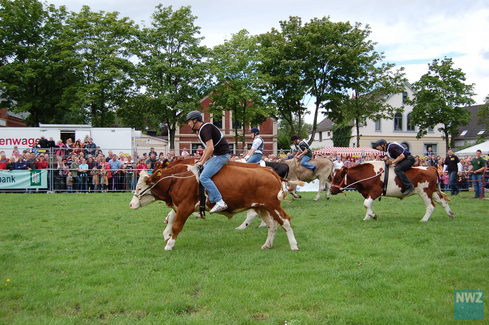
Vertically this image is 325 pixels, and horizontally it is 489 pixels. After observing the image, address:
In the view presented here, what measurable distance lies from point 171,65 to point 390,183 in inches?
1422

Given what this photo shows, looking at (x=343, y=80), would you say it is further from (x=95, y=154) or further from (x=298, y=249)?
(x=298, y=249)

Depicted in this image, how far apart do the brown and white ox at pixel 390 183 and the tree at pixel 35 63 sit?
3493 centimetres

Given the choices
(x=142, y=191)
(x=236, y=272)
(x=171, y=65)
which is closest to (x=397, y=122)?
(x=171, y=65)

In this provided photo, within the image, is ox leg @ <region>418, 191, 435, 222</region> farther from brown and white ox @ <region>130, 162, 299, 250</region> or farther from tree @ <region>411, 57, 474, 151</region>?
tree @ <region>411, 57, 474, 151</region>

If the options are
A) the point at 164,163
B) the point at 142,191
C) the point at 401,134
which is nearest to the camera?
the point at 142,191

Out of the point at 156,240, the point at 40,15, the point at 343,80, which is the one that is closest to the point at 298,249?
the point at 156,240

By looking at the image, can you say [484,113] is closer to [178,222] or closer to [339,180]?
[339,180]

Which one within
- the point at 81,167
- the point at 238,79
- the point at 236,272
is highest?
the point at 238,79

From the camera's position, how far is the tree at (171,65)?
4316cm

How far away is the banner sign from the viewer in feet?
69.4

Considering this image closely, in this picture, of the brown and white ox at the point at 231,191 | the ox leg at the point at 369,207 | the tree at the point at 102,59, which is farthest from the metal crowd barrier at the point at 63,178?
the tree at the point at 102,59

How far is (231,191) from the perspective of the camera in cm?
842

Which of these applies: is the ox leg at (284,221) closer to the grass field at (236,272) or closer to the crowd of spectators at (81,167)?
the grass field at (236,272)

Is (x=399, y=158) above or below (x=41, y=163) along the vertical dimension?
above
